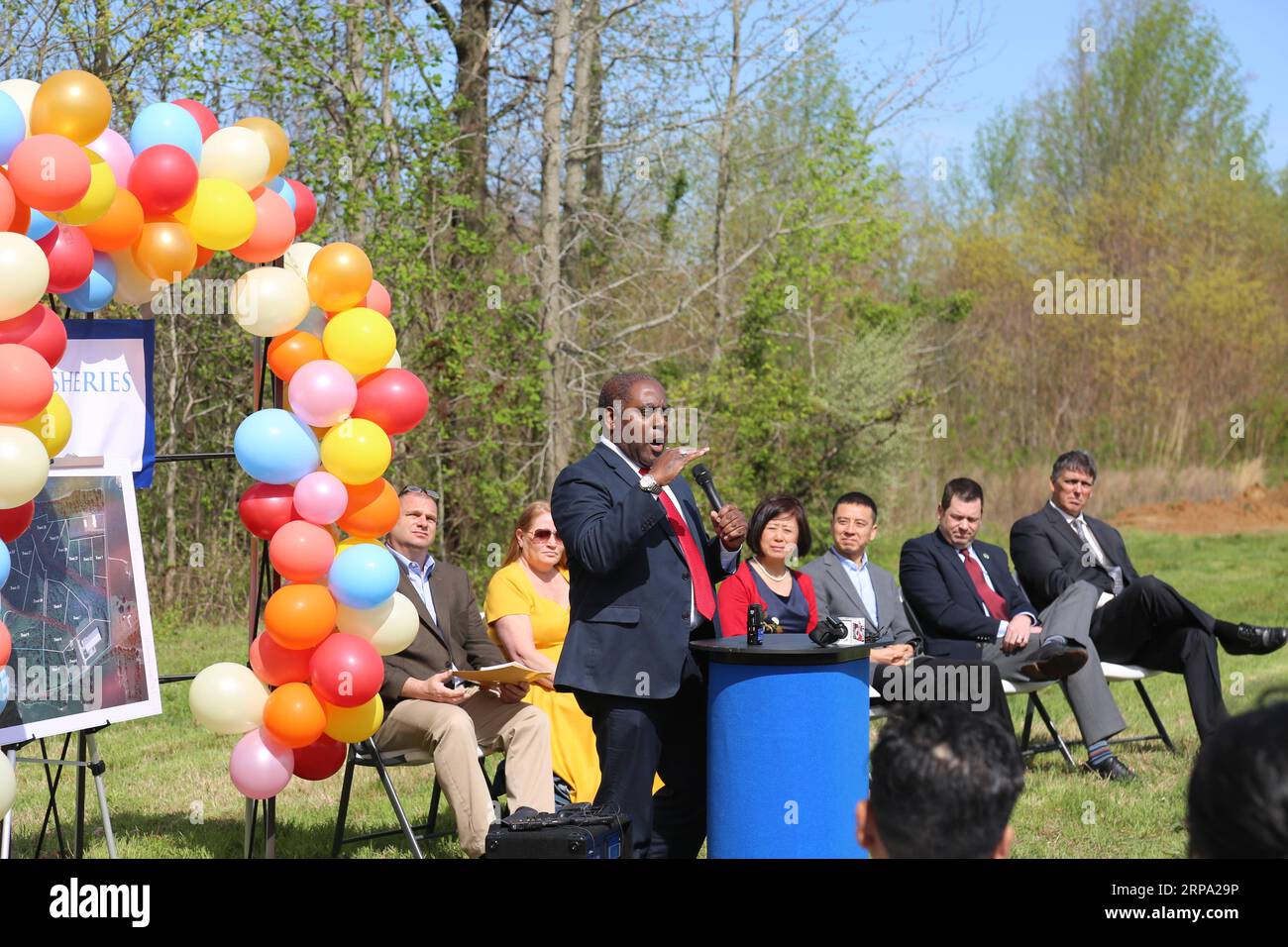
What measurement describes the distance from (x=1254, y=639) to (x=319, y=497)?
4.67 meters

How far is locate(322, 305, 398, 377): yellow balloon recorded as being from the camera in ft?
15.4

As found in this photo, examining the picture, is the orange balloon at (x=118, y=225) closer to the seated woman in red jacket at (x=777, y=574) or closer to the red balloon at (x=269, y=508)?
the red balloon at (x=269, y=508)

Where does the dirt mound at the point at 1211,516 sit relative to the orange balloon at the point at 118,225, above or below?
below

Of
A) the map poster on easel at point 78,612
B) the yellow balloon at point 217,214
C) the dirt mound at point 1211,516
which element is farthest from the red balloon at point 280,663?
the dirt mound at point 1211,516

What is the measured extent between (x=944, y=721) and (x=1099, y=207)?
26453mm

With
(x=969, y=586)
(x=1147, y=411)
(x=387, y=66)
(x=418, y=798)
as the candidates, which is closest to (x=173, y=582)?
(x=387, y=66)

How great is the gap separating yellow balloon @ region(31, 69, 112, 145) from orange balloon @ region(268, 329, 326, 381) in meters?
0.93

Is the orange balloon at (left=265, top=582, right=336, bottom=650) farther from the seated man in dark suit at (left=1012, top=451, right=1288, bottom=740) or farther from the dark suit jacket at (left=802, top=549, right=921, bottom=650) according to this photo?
the seated man in dark suit at (left=1012, top=451, right=1288, bottom=740)

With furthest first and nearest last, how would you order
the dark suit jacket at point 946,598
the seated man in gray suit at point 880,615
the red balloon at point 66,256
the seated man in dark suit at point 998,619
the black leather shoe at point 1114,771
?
the dark suit jacket at point 946,598
the seated man in dark suit at point 998,619
the black leather shoe at point 1114,771
the seated man in gray suit at point 880,615
the red balloon at point 66,256

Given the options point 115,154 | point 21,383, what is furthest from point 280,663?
point 115,154

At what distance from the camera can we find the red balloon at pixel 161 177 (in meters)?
4.36

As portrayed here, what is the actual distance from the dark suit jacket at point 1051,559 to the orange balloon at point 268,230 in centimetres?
430

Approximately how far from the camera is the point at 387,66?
11.5 metres
